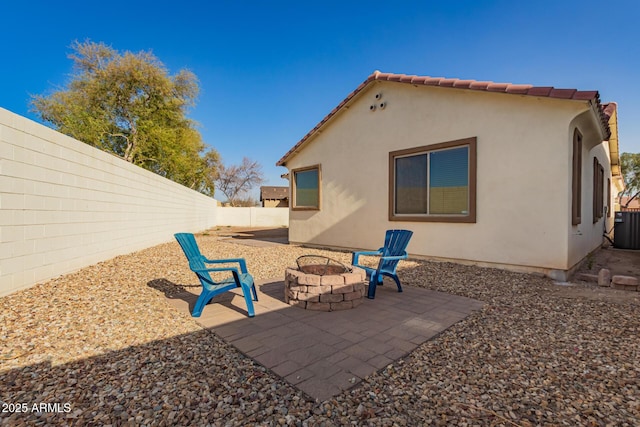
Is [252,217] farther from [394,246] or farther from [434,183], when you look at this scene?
[394,246]

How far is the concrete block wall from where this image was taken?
382 centimetres

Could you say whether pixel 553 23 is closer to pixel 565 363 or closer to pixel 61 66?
pixel 565 363

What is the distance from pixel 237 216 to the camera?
27109mm

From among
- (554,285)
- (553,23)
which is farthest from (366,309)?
(553,23)

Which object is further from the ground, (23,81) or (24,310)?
(23,81)

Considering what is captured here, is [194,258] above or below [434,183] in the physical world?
below

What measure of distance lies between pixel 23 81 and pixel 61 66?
331 centimetres

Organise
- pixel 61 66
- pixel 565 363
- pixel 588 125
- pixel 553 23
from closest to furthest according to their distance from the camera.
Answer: pixel 565 363
pixel 588 125
pixel 553 23
pixel 61 66

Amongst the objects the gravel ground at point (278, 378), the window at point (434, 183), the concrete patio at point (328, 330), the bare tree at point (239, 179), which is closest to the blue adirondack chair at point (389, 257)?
the concrete patio at point (328, 330)

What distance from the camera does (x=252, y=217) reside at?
27.5m

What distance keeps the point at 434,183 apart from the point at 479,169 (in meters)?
1.01

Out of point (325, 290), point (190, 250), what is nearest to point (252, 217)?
point (190, 250)

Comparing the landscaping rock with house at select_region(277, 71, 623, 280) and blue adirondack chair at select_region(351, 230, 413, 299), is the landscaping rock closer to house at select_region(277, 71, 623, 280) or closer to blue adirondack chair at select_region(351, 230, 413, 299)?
house at select_region(277, 71, 623, 280)

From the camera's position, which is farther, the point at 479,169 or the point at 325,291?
Answer: the point at 479,169
